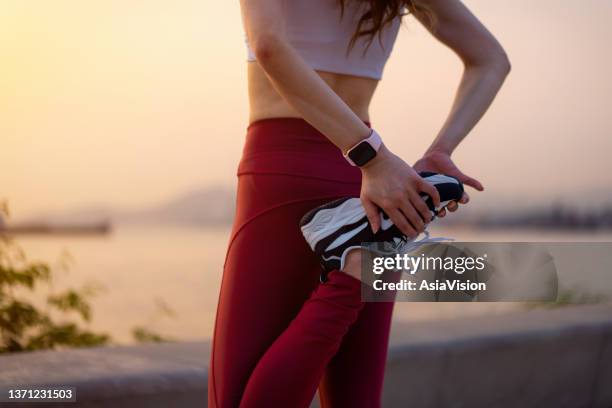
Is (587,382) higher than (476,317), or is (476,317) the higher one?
(476,317)

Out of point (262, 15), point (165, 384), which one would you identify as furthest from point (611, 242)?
point (262, 15)

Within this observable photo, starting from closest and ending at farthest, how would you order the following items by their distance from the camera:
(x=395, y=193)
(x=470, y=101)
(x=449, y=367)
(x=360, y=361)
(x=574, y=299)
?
(x=395, y=193) → (x=360, y=361) → (x=470, y=101) → (x=449, y=367) → (x=574, y=299)

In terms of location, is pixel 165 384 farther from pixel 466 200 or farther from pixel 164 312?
pixel 164 312

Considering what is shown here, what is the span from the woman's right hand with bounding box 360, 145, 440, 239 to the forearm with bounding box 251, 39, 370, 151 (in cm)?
6

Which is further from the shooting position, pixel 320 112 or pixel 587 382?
pixel 587 382

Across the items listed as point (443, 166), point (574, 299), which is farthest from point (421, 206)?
point (574, 299)

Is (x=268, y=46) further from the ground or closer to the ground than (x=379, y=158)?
further from the ground

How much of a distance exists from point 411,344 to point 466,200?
1.75 metres

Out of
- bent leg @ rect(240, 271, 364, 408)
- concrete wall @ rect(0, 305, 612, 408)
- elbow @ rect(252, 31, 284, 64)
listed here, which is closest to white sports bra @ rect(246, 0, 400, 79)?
elbow @ rect(252, 31, 284, 64)

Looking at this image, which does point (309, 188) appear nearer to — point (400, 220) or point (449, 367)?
point (400, 220)

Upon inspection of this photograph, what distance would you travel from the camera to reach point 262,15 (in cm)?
137

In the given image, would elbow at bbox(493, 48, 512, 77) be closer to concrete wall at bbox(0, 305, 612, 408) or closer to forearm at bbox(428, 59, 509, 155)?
forearm at bbox(428, 59, 509, 155)

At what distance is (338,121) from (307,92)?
0.07 m

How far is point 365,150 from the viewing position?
136 centimetres
